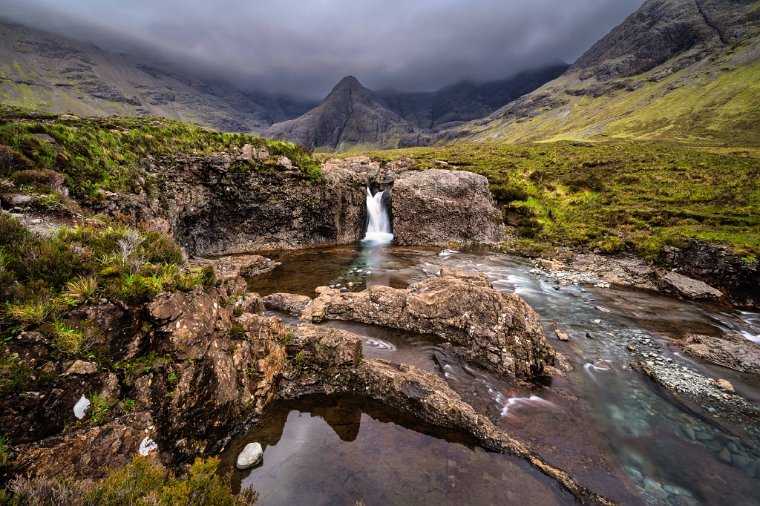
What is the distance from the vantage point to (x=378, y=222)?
43.4m

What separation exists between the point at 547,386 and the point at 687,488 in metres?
3.90

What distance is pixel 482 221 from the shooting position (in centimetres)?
3938

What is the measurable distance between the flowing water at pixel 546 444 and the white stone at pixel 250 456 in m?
0.22

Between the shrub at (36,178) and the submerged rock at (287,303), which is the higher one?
the shrub at (36,178)

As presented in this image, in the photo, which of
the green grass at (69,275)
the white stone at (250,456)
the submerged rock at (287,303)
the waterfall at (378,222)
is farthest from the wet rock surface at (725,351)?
the waterfall at (378,222)

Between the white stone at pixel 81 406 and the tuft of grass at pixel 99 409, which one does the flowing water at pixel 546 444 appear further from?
the white stone at pixel 81 406

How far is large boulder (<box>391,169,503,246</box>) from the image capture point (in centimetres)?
3831

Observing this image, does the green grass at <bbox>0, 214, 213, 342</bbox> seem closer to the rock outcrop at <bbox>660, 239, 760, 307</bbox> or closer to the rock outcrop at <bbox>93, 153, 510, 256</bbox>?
the rock outcrop at <bbox>93, 153, 510, 256</bbox>

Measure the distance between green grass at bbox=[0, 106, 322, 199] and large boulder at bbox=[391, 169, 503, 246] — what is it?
1153 centimetres

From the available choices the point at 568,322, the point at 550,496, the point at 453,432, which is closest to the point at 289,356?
the point at 453,432

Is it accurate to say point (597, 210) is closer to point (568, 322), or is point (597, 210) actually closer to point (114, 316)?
point (568, 322)

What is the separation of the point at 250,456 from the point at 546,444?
25.6ft

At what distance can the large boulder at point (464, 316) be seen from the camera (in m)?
12.0

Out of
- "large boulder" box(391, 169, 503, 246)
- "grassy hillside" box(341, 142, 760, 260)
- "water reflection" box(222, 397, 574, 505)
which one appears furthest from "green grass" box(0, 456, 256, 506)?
"large boulder" box(391, 169, 503, 246)
